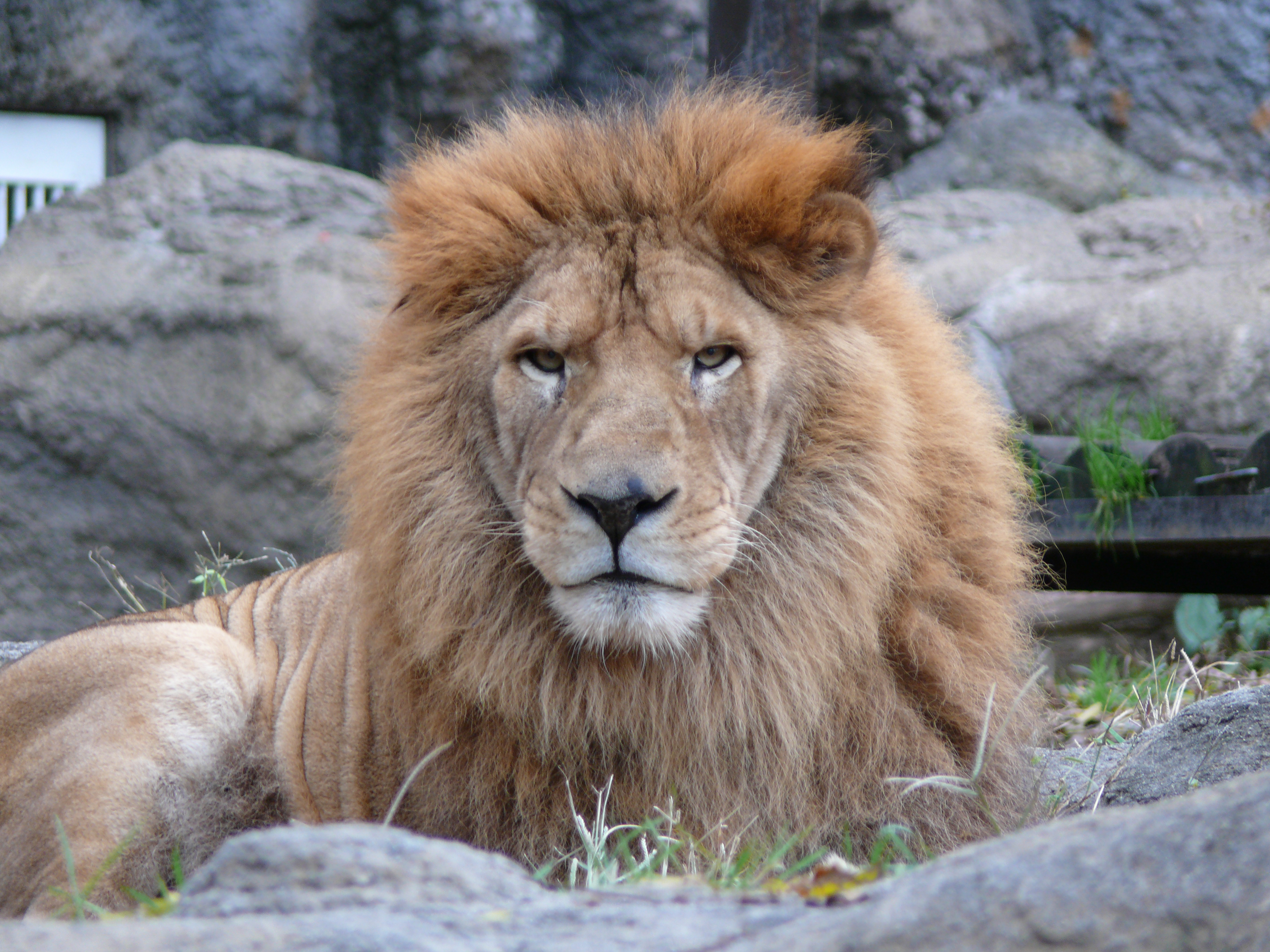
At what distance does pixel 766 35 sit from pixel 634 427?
3594 mm

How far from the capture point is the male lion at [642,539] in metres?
2.48

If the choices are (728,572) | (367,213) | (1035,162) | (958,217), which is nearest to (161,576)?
(367,213)

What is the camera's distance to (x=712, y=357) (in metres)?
2.54

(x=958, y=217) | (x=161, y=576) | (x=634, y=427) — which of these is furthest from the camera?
(x=958, y=217)

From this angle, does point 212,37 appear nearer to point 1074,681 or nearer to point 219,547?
point 219,547

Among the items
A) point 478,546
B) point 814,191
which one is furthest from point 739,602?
point 814,191

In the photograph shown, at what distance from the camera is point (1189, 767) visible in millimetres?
2875

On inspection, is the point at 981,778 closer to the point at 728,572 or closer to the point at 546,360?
the point at 728,572

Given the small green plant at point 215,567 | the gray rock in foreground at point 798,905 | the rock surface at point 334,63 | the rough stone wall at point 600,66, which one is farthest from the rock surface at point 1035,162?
the gray rock in foreground at point 798,905

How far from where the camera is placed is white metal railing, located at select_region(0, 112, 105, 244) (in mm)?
7590

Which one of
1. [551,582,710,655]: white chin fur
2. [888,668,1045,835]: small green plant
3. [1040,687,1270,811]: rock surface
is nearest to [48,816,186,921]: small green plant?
[551,582,710,655]: white chin fur

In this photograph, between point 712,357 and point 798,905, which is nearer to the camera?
point 798,905

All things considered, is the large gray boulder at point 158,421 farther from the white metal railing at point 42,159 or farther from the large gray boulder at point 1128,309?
the large gray boulder at point 1128,309

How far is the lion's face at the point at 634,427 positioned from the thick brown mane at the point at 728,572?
0.24ft
